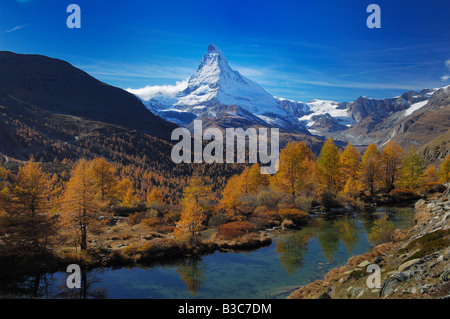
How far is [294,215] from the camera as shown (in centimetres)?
4819

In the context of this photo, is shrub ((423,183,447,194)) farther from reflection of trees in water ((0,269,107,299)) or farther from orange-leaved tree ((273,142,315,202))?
Answer: reflection of trees in water ((0,269,107,299))

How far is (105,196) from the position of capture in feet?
181

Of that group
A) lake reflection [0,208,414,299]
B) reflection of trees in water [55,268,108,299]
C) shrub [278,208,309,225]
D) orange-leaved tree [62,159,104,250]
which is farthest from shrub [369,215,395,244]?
orange-leaved tree [62,159,104,250]

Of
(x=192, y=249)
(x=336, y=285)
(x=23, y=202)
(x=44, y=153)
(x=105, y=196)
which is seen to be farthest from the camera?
(x=44, y=153)

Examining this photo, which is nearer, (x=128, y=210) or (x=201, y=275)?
(x=201, y=275)

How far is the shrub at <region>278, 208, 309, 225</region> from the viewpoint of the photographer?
4762 cm

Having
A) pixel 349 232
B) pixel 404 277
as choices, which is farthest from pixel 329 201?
pixel 404 277

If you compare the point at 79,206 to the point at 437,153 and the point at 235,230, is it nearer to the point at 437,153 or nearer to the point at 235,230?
the point at 235,230

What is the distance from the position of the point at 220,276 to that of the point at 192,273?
3016 mm

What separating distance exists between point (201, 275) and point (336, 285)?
1309 centimetres

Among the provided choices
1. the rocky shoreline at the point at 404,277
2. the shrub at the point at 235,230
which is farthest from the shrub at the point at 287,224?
the rocky shoreline at the point at 404,277

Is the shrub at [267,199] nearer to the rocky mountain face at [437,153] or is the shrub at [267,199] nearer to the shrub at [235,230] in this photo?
the shrub at [235,230]
